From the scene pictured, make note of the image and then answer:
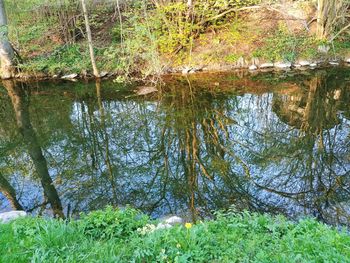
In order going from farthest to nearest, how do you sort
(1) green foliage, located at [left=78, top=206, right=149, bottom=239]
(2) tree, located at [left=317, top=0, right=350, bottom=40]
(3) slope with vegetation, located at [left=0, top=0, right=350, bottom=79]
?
(3) slope with vegetation, located at [left=0, top=0, right=350, bottom=79] → (2) tree, located at [left=317, top=0, right=350, bottom=40] → (1) green foliage, located at [left=78, top=206, right=149, bottom=239]

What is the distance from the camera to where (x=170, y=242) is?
11.8 feet

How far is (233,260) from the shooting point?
133 inches

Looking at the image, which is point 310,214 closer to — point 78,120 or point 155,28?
point 78,120

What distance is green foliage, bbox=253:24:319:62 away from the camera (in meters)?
13.8

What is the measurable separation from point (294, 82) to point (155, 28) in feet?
19.1

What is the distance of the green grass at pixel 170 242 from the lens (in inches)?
134

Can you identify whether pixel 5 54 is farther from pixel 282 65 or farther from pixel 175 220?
pixel 175 220

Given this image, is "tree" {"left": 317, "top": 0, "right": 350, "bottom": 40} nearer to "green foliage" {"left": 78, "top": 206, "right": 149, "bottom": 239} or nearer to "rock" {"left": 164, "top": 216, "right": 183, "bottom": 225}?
"rock" {"left": 164, "top": 216, "right": 183, "bottom": 225}

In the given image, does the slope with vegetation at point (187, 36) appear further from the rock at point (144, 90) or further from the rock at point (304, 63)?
the rock at point (144, 90)

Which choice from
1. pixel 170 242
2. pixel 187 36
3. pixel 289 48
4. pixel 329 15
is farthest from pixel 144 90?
pixel 170 242

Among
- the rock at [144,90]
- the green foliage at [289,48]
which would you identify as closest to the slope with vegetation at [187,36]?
the green foliage at [289,48]

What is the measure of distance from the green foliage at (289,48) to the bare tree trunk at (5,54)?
408 inches

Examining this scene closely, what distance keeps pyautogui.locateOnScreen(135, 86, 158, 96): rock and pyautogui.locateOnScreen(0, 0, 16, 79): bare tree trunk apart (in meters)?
6.13

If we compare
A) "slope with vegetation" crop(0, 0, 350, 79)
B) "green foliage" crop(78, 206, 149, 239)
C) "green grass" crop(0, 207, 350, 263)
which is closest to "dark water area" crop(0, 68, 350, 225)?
"slope with vegetation" crop(0, 0, 350, 79)
